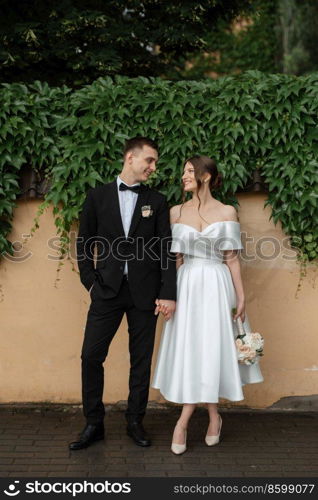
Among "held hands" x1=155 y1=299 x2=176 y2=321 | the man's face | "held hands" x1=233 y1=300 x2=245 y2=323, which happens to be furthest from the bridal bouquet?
the man's face

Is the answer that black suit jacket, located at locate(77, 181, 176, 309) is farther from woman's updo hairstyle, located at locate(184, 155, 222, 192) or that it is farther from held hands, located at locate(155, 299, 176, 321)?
woman's updo hairstyle, located at locate(184, 155, 222, 192)

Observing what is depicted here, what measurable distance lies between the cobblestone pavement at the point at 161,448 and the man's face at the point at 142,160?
193 centimetres

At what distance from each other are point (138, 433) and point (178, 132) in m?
2.32

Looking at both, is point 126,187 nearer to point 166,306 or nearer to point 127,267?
point 127,267

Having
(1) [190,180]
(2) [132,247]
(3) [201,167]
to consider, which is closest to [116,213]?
(2) [132,247]

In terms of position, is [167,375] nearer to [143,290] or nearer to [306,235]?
[143,290]

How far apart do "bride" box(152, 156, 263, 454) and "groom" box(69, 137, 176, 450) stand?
0.13 meters

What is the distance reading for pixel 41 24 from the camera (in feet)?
25.2

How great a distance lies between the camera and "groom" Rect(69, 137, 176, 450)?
4.40m

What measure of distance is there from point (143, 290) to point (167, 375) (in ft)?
2.14

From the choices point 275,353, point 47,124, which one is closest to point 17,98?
point 47,124

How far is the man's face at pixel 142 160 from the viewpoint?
14.3 feet

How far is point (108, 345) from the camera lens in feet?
14.8

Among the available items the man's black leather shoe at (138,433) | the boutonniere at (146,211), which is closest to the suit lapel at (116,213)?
the boutonniere at (146,211)
